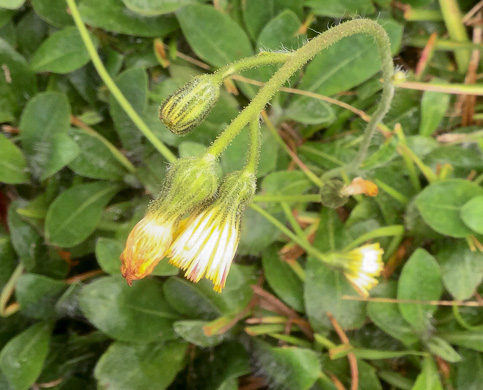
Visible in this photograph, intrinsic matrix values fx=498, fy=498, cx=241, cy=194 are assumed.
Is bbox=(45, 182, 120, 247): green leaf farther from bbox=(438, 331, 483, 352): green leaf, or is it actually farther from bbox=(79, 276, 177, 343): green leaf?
bbox=(438, 331, 483, 352): green leaf

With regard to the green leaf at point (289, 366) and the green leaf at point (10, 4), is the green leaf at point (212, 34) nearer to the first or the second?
the green leaf at point (10, 4)

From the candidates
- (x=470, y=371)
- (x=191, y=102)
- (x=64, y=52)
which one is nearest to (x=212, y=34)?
(x=64, y=52)

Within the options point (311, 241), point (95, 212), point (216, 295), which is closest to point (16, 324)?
point (95, 212)

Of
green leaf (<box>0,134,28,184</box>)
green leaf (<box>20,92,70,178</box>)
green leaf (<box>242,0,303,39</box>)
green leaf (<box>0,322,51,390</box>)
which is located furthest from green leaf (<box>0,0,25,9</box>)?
green leaf (<box>0,322,51,390</box>)

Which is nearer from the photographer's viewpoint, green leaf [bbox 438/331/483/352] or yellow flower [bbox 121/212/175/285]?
yellow flower [bbox 121/212/175/285]

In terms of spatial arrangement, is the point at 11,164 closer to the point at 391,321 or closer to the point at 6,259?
the point at 6,259

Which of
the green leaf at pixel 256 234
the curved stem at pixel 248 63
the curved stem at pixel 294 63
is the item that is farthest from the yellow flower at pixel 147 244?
the green leaf at pixel 256 234

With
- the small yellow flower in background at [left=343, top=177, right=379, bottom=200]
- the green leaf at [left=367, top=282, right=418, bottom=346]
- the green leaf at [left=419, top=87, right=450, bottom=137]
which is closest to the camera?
the small yellow flower in background at [left=343, top=177, right=379, bottom=200]
